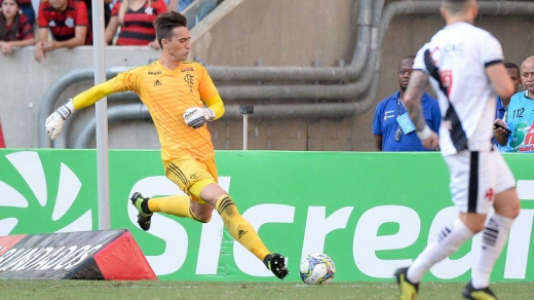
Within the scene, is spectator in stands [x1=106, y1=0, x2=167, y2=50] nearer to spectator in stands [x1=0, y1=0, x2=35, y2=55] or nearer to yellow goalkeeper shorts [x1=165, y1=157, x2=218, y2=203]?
spectator in stands [x1=0, y1=0, x2=35, y2=55]

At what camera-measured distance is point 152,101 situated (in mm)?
7816

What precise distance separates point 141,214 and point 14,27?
4.97 metres

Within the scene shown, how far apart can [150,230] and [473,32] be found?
15.4 feet

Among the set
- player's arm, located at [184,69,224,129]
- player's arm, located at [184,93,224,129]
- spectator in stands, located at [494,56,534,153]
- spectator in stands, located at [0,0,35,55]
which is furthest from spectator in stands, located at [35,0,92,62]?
spectator in stands, located at [494,56,534,153]

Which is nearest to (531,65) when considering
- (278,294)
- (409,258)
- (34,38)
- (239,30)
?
(409,258)

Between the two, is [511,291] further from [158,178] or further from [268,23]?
[268,23]

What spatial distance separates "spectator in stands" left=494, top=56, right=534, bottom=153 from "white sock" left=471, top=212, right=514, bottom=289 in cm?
325

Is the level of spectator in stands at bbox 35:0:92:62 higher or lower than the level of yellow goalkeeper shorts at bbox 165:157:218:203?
higher

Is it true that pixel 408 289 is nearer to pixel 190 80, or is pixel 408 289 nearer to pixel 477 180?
pixel 477 180

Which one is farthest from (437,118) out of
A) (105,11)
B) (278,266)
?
(105,11)

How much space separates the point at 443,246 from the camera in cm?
560

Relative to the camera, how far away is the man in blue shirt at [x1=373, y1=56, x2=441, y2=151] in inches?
371

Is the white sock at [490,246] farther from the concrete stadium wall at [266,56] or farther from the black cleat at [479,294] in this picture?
the concrete stadium wall at [266,56]

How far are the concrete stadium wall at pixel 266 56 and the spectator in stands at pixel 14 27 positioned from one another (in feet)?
0.49
